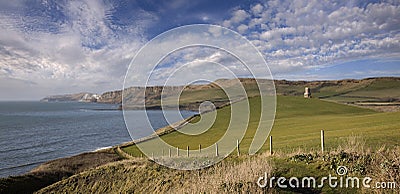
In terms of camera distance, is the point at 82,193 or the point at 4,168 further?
the point at 4,168

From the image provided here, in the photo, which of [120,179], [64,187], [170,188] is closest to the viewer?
[170,188]

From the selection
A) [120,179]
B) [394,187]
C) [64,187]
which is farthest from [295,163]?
[64,187]

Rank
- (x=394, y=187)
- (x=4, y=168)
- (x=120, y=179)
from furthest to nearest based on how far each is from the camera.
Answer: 1. (x=4, y=168)
2. (x=120, y=179)
3. (x=394, y=187)

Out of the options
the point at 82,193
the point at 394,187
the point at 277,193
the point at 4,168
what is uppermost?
the point at 394,187

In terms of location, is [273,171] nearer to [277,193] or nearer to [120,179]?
[277,193]

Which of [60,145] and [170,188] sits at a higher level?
[170,188]

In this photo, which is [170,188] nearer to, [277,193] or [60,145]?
[277,193]

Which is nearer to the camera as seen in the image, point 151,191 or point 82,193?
point 151,191

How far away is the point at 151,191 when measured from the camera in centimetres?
1365

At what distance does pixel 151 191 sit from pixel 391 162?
10628mm

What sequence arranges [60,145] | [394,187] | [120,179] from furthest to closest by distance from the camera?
1. [60,145]
2. [120,179]
3. [394,187]

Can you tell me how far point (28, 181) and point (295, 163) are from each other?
25.9 meters

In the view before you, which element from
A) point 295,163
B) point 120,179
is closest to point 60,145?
point 120,179

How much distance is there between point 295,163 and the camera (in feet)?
37.7
